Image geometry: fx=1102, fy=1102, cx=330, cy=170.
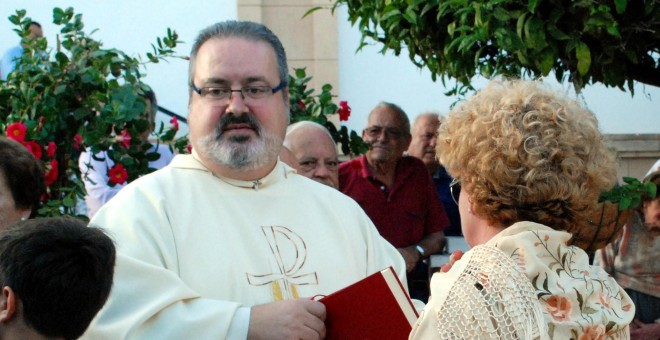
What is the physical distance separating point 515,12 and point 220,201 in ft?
4.96

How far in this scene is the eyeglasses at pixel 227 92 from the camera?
11.6 ft

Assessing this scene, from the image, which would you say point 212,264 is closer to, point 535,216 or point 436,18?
point 535,216

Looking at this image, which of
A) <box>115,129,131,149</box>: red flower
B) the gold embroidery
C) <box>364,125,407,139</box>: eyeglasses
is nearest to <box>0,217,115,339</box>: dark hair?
the gold embroidery

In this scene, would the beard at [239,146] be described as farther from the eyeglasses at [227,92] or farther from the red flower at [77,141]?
the red flower at [77,141]

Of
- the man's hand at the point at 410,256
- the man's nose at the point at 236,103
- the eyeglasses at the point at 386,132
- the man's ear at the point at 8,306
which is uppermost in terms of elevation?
the man's nose at the point at 236,103

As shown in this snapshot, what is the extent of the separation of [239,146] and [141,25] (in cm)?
554

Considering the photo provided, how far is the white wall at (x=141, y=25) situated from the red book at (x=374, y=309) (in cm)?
585

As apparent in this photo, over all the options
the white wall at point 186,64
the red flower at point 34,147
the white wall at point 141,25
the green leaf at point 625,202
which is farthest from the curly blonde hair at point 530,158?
the white wall at point 141,25

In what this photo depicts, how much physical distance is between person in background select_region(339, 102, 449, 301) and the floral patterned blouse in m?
3.56

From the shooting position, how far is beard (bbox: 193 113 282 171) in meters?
3.51

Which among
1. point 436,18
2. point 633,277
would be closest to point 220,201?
point 436,18

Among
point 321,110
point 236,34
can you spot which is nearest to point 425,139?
point 321,110

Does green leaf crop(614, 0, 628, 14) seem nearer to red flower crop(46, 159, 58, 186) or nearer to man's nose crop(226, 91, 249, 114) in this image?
man's nose crop(226, 91, 249, 114)

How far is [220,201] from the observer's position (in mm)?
3527
